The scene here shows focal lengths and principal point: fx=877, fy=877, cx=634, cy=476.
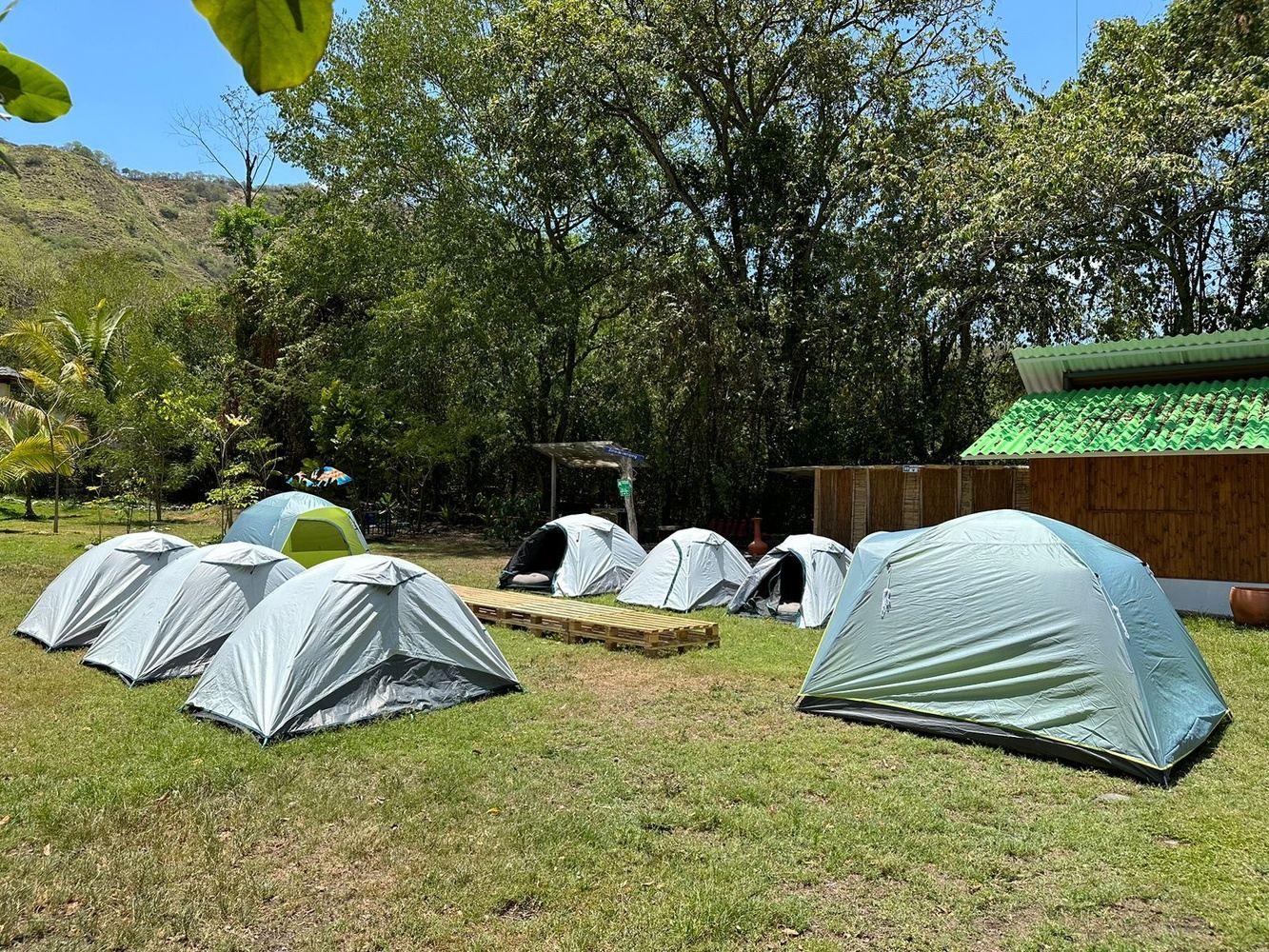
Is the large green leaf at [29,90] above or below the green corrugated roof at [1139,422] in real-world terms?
below

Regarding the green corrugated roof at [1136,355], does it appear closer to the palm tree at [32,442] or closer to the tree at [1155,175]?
the tree at [1155,175]

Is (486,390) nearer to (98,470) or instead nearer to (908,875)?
(98,470)

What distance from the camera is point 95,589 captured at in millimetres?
9734

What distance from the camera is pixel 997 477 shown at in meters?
16.8

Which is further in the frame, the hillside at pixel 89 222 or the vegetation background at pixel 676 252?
the hillside at pixel 89 222

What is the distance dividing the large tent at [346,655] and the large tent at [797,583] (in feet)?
17.0

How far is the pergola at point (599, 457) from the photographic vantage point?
1809cm

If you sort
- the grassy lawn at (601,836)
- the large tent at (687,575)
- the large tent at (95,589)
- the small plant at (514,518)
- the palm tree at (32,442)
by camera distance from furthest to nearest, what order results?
the small plant at (514,518), the palm tree at (32,442), the large tent at (687,575), the large tent at (95,589), the grassy lawn at (601,836)

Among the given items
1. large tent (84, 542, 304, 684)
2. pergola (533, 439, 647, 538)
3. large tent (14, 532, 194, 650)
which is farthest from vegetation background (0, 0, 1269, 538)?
large tent (84, 542, 304, 684)

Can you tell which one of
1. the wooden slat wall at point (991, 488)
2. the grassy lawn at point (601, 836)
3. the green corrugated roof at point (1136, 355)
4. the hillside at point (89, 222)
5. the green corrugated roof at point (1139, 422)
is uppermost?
the hillside at point (89, 222)

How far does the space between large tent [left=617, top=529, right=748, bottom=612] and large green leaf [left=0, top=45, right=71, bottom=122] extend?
12.1 m

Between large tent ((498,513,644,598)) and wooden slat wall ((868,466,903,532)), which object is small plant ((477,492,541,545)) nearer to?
large tent ((498,513,644,598))

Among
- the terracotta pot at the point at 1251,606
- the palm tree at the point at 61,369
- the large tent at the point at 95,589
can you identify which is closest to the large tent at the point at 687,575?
the large tent at the point at 95,589

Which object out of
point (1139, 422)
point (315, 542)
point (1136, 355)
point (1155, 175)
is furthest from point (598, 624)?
point (1155, 175)
